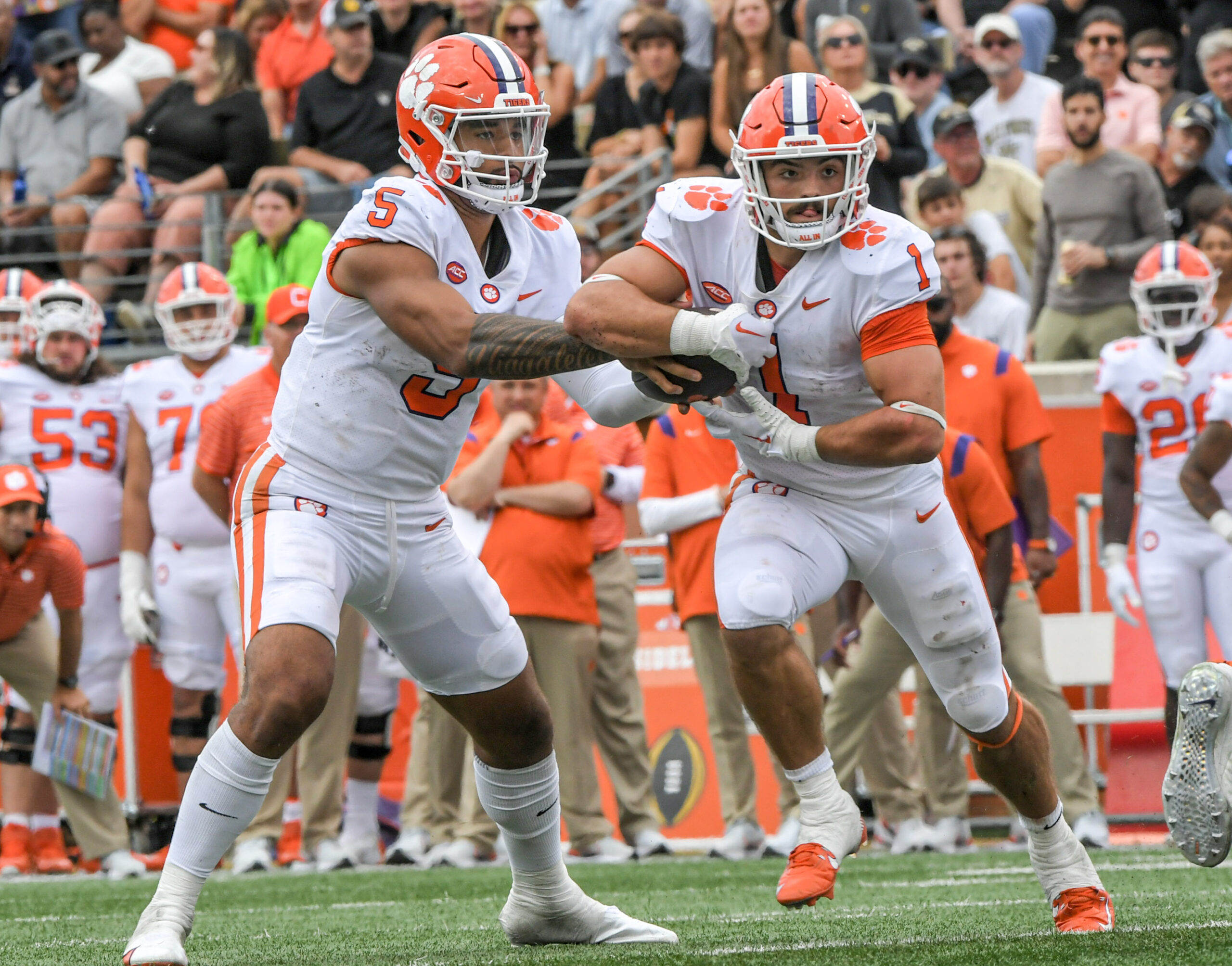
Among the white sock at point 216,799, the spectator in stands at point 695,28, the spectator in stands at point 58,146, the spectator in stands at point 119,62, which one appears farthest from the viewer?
the spectator in stands at point 119,62

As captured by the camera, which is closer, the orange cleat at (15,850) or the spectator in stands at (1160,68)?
the orange cleat at (15,850)

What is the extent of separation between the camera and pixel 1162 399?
7043 millimetres

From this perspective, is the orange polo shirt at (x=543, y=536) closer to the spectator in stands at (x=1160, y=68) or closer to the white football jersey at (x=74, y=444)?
the white football jersey at (x=74, y=444)

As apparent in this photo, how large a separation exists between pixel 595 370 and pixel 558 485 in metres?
2.83

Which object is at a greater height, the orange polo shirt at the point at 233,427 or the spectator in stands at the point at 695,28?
the spectator in stands at the point at 695,28

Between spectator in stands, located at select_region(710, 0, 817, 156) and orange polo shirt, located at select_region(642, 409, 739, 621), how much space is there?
2.65 m


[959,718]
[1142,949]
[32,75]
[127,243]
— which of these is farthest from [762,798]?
[32,75]

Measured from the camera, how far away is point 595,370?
413 cm

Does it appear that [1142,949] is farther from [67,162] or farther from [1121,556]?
[67,162]

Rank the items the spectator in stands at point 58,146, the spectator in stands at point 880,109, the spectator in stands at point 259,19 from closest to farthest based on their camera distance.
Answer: the spectator in stands at point 880,109
the spectator in stands at point 58,146
the spectator in stands at point 259,19

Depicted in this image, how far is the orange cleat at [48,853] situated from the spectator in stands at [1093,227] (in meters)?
5.03

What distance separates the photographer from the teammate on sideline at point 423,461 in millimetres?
3561

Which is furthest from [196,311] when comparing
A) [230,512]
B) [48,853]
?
[48,853]

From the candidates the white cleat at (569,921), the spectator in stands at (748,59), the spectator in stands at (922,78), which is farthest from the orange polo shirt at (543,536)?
A: the spectator in stands at (922,78)
